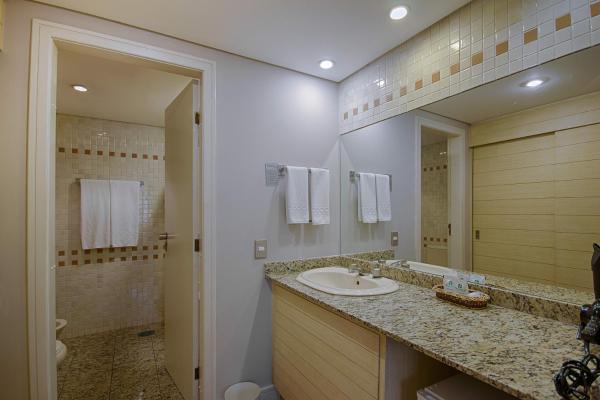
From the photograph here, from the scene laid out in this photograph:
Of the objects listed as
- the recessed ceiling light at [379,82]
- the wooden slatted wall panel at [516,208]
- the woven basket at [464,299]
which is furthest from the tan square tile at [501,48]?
the woven basket at [464,299]

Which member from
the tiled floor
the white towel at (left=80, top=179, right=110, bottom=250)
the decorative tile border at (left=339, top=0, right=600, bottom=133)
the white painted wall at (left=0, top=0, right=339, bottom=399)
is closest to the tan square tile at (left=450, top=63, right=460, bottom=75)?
the decorative tile border at (left=339, top=0, right=600, bottom=133)

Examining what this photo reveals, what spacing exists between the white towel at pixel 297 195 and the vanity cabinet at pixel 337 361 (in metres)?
0.46

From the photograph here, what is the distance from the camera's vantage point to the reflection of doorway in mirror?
159cm

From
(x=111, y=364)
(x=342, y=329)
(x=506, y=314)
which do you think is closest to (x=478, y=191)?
(x=506, y=314)

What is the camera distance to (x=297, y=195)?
6.41ft

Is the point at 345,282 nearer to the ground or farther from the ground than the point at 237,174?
nearer to the ground

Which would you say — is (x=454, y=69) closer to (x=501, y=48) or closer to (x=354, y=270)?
(x=501, y=48)

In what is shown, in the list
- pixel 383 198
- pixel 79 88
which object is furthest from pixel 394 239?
pixel 79 88

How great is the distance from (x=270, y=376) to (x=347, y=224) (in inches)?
45.1

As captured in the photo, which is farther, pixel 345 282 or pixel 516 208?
pixel 345 282

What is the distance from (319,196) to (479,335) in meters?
1.25

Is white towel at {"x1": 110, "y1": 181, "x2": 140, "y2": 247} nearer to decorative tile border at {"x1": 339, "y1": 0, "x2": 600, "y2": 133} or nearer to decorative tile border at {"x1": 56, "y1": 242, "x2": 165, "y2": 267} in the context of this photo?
decorative tile border at {"x1": 56, "y1": 242, "x2": 165, "y2": 267}

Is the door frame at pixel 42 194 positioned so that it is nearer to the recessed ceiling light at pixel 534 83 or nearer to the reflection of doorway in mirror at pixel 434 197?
the reflection of doorway in mirror at pixel 434 197

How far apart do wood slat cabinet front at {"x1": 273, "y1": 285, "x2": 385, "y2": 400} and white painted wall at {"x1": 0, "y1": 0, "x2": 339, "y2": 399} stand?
0.65ft
